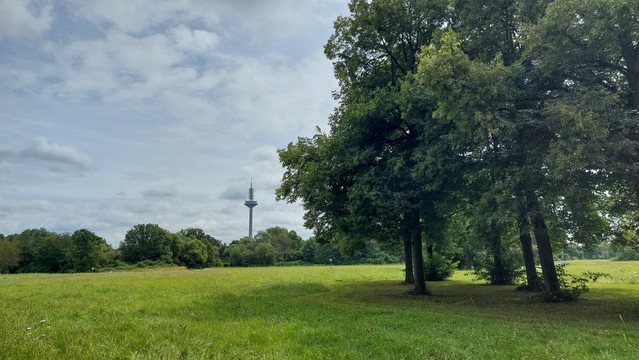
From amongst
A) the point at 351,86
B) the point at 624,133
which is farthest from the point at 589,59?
the point at 351,86

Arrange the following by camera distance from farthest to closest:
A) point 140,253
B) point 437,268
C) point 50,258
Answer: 1. point 140,253
2. point 50,258
3. point 437,268

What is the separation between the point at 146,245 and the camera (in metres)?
113

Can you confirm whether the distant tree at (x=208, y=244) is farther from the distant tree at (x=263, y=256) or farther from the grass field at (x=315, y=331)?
the grass field at (x=315, y=331)

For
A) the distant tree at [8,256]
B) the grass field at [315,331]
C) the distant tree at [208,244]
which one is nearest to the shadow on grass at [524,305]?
the grass field at [315,331]

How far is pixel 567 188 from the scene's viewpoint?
14188mm

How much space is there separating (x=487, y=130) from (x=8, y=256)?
111876 mm

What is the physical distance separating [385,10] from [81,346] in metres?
21.8

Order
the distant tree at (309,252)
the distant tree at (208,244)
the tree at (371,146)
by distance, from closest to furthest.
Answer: the tree at (371,146) → the distant tree at (309,252) → the distant tree at (208,244)

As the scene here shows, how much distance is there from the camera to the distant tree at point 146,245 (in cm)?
11231

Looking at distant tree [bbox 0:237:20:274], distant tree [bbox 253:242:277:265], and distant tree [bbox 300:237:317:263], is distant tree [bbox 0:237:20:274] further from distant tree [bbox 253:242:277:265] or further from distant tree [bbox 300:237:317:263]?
distant tree [bbox 300:237:317:263]

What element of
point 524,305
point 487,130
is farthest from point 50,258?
point 487,130

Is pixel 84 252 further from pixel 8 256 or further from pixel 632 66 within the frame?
pixel 632 66

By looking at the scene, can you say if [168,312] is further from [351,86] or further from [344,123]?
[351,86]

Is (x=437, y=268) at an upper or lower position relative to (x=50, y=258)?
lower
